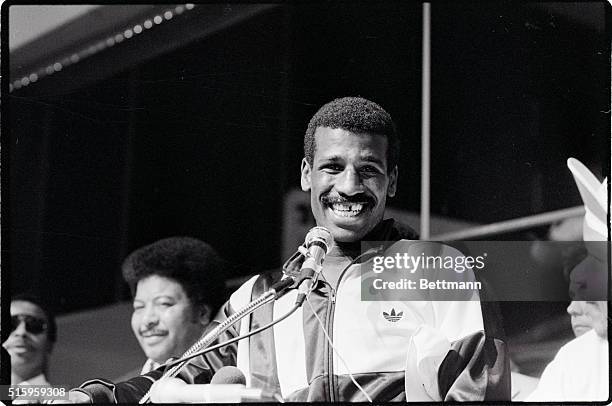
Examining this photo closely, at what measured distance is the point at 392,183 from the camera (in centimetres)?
350

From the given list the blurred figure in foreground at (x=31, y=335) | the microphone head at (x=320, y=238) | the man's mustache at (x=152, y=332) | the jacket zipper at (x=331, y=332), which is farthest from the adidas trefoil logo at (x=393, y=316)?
the blurred figure in foreground at (x=31, y=335)

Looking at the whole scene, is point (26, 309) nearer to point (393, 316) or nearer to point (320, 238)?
point (320, 238)

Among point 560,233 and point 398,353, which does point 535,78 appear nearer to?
point 560,233

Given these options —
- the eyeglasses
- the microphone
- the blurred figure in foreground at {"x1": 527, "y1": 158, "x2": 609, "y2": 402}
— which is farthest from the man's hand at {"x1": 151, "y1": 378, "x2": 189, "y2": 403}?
the blurred figure in foreground at {"x1": 527, "y1": 158, "x2": 609, "y2": 402}

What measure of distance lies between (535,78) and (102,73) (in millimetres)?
1573

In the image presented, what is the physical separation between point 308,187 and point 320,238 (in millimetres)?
390

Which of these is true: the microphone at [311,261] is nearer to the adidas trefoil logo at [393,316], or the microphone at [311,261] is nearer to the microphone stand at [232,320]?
the microphone stand at [232,320]

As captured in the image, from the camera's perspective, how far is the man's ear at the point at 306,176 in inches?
139

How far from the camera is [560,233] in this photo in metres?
3.52

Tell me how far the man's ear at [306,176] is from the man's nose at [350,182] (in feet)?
0.42

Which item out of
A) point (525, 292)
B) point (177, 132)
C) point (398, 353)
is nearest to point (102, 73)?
point (177, 132)

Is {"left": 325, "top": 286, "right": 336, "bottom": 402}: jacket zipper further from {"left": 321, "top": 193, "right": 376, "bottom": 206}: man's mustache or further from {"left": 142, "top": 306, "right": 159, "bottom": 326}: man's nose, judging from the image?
{"left": 142, "top": 306, "right": 159, "bottom": 326}: man's nose

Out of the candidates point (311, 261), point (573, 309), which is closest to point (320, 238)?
point (311, 261)

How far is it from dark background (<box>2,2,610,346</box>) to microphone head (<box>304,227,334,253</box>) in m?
0.20
